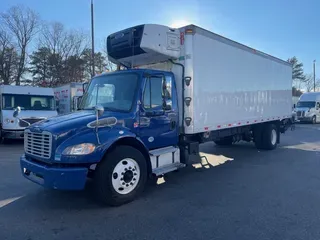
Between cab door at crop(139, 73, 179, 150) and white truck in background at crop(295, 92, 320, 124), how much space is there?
23.0m

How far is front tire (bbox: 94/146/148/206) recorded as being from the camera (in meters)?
4.51

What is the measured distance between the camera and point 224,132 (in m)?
8.01

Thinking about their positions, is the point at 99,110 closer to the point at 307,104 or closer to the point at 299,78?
the point at 307,104

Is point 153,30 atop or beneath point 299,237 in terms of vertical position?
atop

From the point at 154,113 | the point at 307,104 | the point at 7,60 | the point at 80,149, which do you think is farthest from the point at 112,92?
the point at 7,60

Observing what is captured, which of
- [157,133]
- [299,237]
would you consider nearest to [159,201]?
[157,133]

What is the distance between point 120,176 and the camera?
15.6 ft

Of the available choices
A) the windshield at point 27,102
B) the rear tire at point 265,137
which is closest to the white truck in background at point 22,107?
the windshield at point 27,102

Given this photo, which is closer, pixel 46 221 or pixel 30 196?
pixel 46 221

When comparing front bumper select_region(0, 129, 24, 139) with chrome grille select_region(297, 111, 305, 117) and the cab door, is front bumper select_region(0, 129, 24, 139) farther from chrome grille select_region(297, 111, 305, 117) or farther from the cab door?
chrome grille select_region(297, 111, 305, 117)

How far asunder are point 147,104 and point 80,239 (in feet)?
8.88

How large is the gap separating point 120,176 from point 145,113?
4.30 feet

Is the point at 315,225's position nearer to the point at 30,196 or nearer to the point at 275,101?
the point at 30,196

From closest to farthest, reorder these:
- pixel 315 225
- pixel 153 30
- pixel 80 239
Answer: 1. pixel 80 239
2. pixel 315 225
3. pixel 153 30
